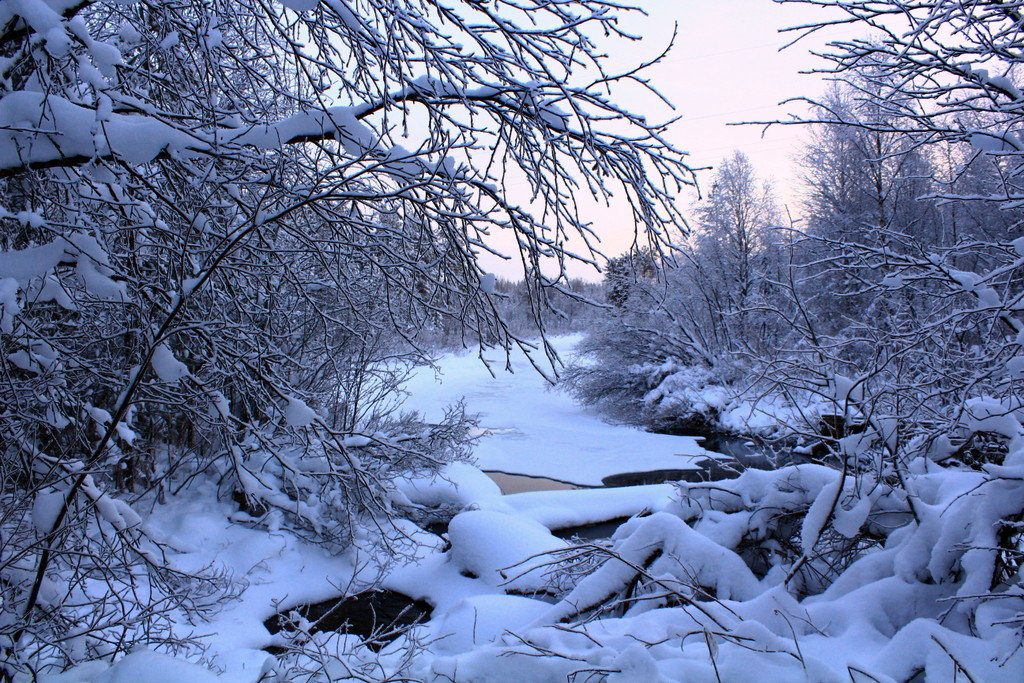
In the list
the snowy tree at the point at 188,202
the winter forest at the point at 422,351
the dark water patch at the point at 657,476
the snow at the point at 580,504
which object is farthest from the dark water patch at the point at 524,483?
the snowy tree at the point at 188,202

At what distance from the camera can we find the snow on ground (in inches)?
484

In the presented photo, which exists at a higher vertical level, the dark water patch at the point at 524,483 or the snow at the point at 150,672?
the snow at the point at 150,672

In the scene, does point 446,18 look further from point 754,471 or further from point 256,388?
point 754,471

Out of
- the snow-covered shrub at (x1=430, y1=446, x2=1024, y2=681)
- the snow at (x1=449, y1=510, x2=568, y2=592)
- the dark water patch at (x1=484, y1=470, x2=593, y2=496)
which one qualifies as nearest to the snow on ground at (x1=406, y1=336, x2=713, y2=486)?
the dark water patch at (x1=484, y1=470, x2=593, y2=496)

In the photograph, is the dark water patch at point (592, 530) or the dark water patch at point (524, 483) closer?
the dark water patch at point (592, 530)

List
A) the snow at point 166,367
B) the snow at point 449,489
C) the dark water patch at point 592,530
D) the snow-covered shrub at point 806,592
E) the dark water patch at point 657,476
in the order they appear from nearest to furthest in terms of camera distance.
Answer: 1. the snow-covered shrub at point 806,592
2. the snow at point 166,367
3. the dark water patch at point 592,530
4. the snow at point 449,489
5. the dark water patch at point 657,476

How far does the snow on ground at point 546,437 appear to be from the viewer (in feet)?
40.3

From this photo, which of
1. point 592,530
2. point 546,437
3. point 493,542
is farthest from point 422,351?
point 546,437

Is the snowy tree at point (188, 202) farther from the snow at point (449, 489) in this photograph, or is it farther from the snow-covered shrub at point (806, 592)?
the snow at point (449, 489)

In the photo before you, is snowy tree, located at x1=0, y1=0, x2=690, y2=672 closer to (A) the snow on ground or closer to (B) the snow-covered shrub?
(B) the snow-covered shrub

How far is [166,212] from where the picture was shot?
3.65 metres

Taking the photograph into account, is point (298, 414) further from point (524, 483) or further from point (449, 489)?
point (524, 483)

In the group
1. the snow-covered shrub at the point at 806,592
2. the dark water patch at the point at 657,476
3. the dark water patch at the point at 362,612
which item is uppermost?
the snow-covered shrub at the point at 806,592

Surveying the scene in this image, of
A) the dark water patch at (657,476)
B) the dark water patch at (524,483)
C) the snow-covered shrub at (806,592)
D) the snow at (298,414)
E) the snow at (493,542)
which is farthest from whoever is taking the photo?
the dark water patch at (657,476)
